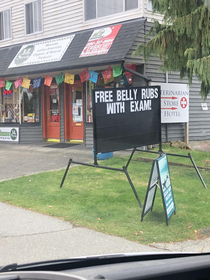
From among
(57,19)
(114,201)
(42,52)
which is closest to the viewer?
(114,201)

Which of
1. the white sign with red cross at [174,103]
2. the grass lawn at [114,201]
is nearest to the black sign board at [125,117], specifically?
the grass lawn at [114,201]

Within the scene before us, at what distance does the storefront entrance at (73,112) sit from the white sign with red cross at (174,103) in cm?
363

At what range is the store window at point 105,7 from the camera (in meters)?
11.7

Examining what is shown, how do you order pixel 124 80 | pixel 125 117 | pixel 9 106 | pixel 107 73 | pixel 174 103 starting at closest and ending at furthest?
pixel 125 117, pixel 107 73, pixel 124 80, pixel 174 103, pixel 9 106

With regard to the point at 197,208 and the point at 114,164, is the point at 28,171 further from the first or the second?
the point at 197,208

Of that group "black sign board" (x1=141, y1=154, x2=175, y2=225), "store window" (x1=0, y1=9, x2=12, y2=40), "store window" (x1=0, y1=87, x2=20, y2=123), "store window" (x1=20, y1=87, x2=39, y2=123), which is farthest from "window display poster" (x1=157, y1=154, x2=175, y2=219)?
"store window" (x1=0, y1=9, x2=12, y2=40)

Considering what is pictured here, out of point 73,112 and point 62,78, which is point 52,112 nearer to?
point 73,112

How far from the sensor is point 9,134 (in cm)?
1553

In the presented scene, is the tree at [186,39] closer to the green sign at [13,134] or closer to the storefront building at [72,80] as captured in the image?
the storefront building at [72,80]

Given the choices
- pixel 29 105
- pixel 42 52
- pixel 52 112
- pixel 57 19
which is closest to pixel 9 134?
pixel 29 105

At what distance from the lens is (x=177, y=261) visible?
6.36 ft

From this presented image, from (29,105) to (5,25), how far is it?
4471 millimetres

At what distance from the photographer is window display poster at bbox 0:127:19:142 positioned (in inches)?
599

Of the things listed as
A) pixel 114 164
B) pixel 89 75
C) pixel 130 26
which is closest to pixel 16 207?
pixel 114 164
